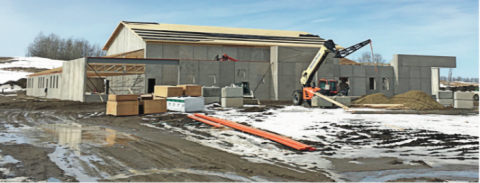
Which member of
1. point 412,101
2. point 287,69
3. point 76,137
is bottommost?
point 76,137

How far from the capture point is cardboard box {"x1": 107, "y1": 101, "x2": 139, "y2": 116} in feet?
55.7

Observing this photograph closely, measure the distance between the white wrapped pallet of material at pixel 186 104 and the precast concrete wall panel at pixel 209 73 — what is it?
12.8 m

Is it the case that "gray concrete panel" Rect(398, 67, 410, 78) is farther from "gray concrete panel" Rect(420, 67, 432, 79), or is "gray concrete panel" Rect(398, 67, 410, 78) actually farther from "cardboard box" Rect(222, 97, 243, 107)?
"cardboard box" Rect(222, 97, 243, 107)

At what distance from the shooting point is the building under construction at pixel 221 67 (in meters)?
31.7

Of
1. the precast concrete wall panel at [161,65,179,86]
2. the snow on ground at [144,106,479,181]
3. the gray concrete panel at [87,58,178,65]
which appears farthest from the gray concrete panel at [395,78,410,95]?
the snow on ground at [144,106,479,181]

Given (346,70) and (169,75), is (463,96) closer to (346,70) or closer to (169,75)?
(346,70)

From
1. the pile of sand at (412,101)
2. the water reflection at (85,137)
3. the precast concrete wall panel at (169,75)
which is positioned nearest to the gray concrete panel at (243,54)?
the precast concrete wall panel at (169,75)

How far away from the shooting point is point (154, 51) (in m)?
36.2

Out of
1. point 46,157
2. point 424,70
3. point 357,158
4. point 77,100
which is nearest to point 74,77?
point 77,100

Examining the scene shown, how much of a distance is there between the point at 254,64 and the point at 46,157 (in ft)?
92.8

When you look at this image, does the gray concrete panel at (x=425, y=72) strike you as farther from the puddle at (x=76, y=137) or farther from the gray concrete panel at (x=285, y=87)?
the puddle at (x=76, y=137)

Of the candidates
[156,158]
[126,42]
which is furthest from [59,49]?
[156,158]

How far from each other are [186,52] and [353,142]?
3001cm

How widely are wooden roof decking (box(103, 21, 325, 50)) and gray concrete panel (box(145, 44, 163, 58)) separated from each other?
0.80 metres
